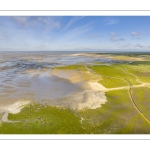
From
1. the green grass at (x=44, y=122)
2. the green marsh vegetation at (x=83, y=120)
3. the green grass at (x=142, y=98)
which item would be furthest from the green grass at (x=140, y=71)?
the green grass at (x=44, y=122)

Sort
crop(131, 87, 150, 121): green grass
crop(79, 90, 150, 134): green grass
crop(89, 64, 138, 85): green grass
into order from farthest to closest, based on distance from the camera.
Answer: crop(89, 64, 138, 85): green grass, crop(131, 87, 150, 121): green grass, crop(79, 90, 150, 134): green grass

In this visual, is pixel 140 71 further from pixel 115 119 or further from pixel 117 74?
pixel 115 119

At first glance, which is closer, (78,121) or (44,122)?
(44,122)

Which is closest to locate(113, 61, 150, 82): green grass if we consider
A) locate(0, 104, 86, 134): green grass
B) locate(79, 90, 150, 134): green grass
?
locate(79, 90, 150, 134): green grass

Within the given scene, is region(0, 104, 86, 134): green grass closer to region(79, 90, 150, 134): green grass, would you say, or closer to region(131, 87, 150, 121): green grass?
region(79, 90, 150, 134): green grass

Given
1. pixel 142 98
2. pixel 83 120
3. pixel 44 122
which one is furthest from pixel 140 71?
pixel 44 122

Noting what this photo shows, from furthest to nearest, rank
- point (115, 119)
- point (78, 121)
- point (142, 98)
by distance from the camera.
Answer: point (142, 98)
point (115, 119)
point (78, 121)

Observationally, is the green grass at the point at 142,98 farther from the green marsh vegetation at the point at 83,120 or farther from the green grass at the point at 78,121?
the green grass at the point at 78,121
